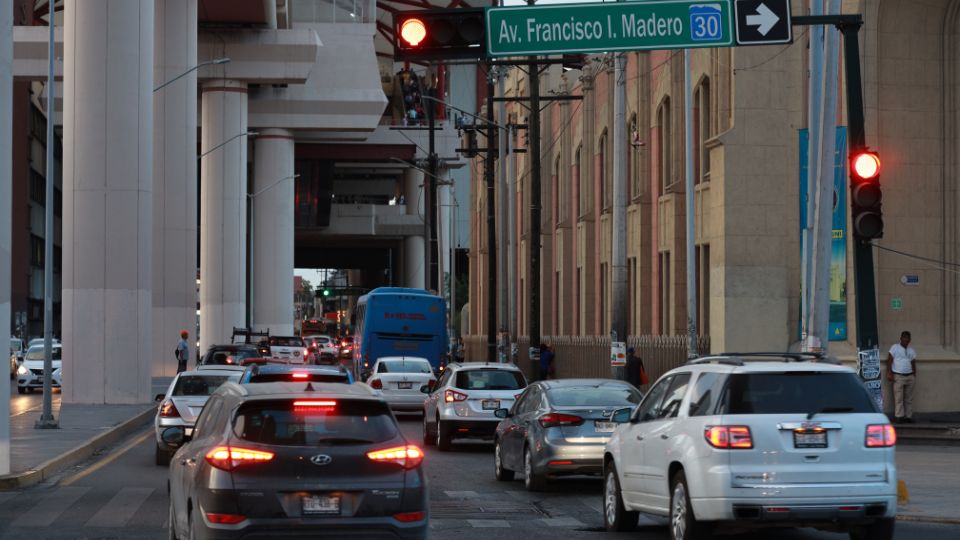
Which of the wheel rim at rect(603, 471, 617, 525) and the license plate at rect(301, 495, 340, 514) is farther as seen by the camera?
the wheel rim at rect(603, 471, 617, 525)

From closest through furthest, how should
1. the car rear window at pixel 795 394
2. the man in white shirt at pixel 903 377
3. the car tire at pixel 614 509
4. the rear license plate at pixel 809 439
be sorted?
1. the rear license plate at pixel 809 439
2. the car rear window at pixel 795 394
3. the car tire at pixel 614 509
4. the man in white shirt at pixel 903 377

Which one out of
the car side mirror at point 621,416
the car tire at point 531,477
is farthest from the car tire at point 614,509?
the car tire at point 531,477

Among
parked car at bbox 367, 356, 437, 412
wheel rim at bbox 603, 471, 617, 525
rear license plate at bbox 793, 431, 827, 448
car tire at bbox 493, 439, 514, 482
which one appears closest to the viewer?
rear license plate at bbox 793, 431, 827, 448

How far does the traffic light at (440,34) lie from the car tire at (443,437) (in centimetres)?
915

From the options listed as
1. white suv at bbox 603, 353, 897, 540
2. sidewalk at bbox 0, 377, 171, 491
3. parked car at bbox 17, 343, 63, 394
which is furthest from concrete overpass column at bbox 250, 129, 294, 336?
white suv at bbox 603, 353, 897, 540

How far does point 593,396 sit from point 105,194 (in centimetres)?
2126

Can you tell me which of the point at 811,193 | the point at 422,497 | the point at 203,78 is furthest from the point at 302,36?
the point at 422,497

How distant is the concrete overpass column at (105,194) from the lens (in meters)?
37.8

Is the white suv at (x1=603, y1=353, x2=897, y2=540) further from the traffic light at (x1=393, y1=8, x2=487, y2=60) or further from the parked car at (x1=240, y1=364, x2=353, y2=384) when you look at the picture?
the traffic light at (x1=393, y1=8, x2=487, y2=60)

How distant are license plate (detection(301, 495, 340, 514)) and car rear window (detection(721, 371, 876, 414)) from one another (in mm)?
3618

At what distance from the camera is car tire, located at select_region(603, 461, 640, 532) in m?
15.2

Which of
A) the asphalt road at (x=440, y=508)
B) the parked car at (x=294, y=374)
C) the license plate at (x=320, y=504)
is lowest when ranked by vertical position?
the asphalt road at (x=440, y=508)

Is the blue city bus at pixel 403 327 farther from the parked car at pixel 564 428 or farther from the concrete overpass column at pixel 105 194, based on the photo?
the parked car at pixel 564 428

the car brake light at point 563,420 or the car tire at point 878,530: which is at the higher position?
the car brake light at point 563,420
